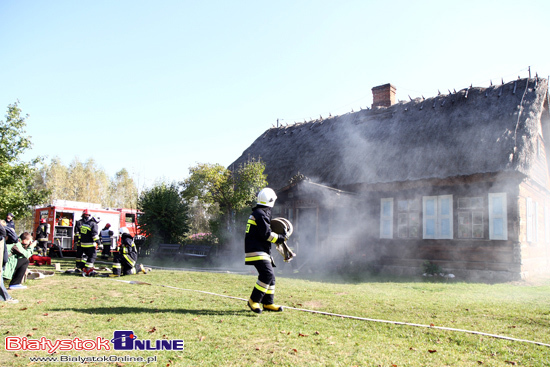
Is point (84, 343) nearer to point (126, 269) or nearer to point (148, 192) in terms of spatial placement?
point (126, 269)

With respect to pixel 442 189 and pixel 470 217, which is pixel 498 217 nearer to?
pixel 470 217

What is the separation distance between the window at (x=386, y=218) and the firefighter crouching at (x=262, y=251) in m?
9.47

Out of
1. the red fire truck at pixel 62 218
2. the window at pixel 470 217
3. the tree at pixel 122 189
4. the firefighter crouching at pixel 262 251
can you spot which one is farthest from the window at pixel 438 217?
the tree at pixel 122 189

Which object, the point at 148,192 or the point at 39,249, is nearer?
the point at 39,249

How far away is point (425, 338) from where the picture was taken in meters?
4.82

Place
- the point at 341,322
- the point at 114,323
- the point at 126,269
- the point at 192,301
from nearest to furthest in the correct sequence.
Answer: the point at 114,323
the point at 341,322
the point at 192,301
the point at 126,269

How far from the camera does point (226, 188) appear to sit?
56.9ft

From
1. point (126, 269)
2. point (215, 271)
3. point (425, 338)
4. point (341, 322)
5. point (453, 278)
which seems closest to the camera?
point (425, 338)

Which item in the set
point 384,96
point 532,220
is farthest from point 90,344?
point 384,96

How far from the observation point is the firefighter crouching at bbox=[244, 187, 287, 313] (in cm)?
612

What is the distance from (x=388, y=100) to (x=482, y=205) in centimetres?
812

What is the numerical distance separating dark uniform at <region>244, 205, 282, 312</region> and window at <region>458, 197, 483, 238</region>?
9.44m

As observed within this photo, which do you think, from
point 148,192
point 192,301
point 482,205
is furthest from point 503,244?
point 148,192

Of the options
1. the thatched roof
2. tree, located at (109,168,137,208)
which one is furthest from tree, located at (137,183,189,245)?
tree, located at (109,168,137,208)
